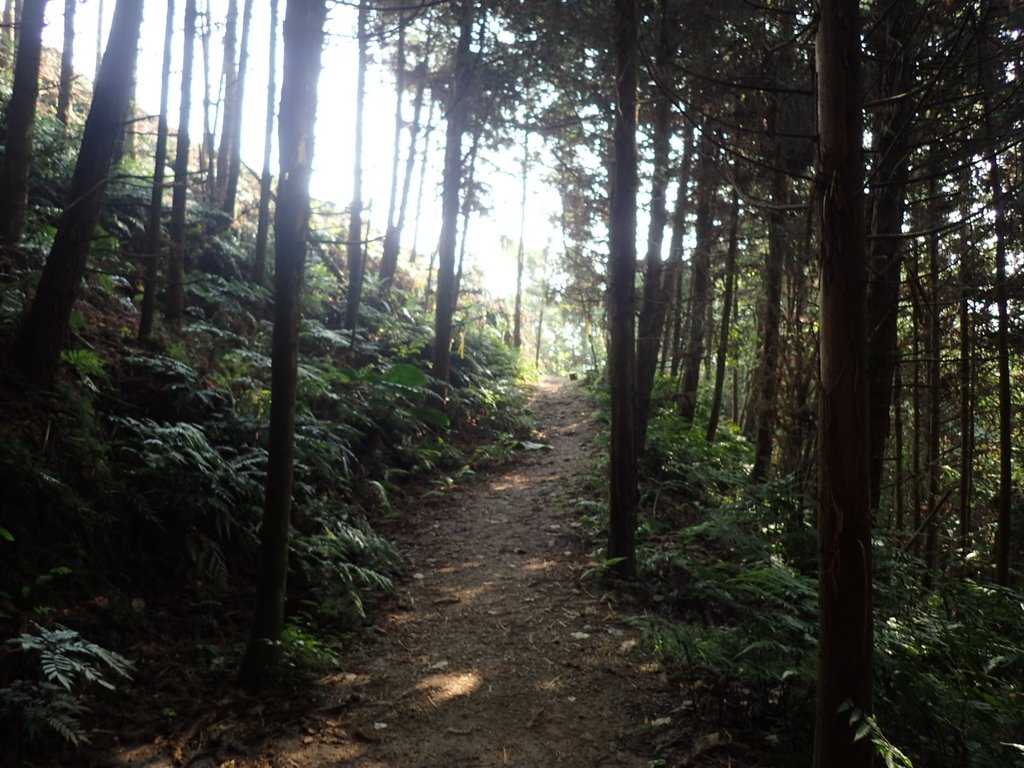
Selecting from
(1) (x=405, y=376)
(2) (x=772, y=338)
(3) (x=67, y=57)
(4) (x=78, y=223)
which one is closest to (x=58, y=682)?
(4) (x=78, y=223)

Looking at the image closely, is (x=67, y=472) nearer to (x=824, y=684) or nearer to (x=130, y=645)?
(x=130, y=645)

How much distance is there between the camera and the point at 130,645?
4.80 metres

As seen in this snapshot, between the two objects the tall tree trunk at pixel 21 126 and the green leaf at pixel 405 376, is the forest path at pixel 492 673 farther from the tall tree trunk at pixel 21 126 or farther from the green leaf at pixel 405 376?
the tall tree trunk at pixel 21 126

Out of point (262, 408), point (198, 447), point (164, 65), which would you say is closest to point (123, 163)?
point (164, 65)

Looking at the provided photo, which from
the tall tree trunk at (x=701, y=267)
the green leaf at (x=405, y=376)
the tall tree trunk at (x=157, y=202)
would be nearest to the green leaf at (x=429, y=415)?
the green leaf at (x=405, y=376)

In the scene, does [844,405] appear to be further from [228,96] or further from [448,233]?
[228,96]

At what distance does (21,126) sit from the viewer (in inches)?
329

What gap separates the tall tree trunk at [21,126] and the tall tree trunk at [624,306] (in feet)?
22.7

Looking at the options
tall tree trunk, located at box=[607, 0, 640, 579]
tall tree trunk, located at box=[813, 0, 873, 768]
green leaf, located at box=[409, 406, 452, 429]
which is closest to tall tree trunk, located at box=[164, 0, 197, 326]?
green leaf, located at box=[409, 406, 452, 429]

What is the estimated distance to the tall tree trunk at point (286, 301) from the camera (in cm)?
458

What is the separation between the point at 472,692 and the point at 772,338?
7.71 meters

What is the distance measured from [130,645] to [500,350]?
1779 cm

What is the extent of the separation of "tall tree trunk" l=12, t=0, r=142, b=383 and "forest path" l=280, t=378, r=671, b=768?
161 inches

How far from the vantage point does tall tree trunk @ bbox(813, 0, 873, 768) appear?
3201 millimetres
